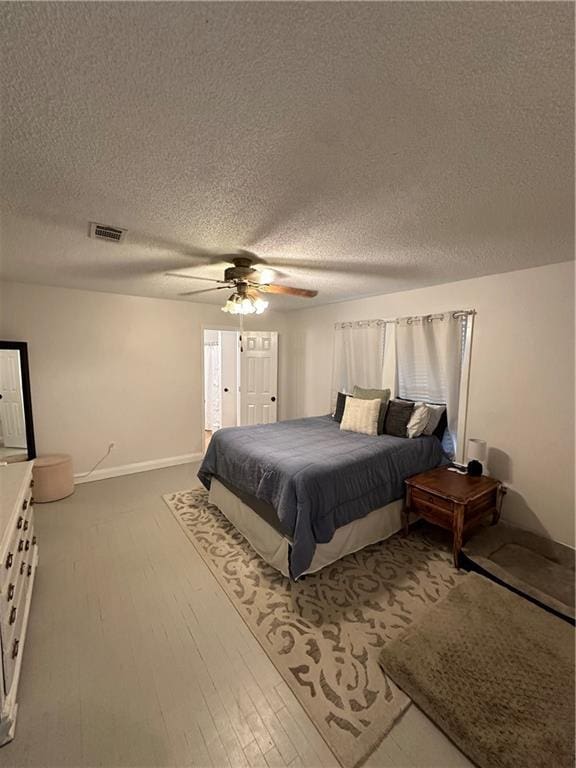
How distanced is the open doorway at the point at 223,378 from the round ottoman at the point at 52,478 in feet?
7.58

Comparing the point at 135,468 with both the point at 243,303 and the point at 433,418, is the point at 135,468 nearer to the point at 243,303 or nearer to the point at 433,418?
the point at 243,303

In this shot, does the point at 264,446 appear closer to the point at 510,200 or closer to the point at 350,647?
the point at 350,647

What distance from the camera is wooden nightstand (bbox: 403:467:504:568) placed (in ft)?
7.82

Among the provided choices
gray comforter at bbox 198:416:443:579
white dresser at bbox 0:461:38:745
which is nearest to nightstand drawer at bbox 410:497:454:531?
gray comforter at bbox 198:416:443:579

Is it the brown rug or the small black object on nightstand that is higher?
the small black object on nightstand

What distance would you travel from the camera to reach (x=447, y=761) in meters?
1.26

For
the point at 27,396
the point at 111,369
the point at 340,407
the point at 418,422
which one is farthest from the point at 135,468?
the point at 418,422

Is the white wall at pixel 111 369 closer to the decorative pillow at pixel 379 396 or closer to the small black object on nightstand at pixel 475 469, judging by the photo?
the decorative pillow at pixel 379 396

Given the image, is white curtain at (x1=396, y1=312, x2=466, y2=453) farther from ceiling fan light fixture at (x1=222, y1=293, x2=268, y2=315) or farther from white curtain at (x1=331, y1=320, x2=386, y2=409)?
ceiling fan light fixture at (x1=222, y1=293, x2=268, y2=315)

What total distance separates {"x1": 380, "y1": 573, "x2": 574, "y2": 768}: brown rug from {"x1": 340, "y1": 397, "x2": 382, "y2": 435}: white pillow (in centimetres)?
159

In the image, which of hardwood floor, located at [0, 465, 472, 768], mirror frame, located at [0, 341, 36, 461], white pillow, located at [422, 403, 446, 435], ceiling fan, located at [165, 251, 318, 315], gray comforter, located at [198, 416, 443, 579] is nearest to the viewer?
hardwood floor, located at [0, 465, 472, 768]

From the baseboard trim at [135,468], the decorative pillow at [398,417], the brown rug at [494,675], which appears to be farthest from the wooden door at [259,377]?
the brown rug at [494,675]

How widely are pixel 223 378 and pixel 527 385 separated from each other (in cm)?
470

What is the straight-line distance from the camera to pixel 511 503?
110 inches
